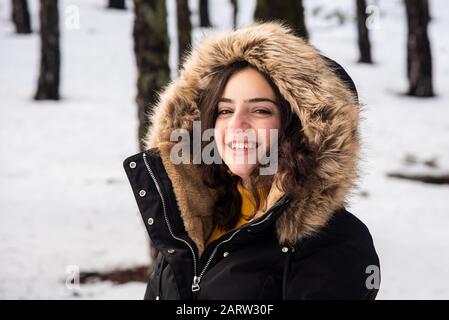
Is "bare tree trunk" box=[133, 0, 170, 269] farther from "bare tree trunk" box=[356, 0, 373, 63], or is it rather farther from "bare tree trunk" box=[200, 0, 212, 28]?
"bare tree trunk" box=[200, 0, 212, 28]

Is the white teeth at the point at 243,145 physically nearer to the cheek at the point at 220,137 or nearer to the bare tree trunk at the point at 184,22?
the cheek at the point at 220,137

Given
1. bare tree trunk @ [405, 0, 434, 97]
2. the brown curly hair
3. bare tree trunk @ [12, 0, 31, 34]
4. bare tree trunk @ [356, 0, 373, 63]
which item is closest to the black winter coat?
the brown curly hair

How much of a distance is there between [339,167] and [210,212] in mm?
710

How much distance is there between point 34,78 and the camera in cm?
1661

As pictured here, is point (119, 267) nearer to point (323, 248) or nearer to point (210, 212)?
point (210, 212)

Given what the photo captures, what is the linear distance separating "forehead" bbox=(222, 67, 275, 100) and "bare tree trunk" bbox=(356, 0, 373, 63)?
623 inches

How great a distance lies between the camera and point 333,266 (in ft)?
7.26

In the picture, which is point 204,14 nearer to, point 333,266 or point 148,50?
point 148,50

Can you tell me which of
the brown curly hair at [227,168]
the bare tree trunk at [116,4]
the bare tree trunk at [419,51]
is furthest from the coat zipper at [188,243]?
the bare tree trunk at [116,4]

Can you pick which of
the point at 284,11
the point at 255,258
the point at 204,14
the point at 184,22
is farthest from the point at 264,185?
the point at 204,14

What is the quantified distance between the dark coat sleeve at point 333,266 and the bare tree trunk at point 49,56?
43.3ft

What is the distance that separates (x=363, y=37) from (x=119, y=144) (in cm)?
891
